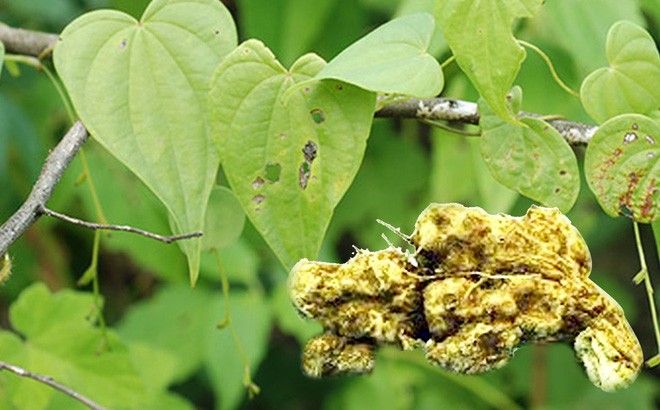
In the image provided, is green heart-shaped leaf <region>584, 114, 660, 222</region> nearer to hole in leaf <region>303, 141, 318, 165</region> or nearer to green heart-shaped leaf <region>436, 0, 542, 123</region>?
green heart-shaped leaf <region>436, 0, 542, 123</region>

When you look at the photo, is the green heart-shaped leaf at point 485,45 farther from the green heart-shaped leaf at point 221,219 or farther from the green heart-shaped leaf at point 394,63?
the green heart-shaped leaf at point 221,219

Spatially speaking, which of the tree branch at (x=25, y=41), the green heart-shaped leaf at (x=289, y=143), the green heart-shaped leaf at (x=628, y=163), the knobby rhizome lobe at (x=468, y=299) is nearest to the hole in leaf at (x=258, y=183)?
the green heart-shaped leaf at (x=289, y=143)

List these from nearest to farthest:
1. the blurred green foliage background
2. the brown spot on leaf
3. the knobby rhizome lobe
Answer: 1. the knobby rhizome lobe
2. the brown spot on leaf
3. the blurred green foliage background

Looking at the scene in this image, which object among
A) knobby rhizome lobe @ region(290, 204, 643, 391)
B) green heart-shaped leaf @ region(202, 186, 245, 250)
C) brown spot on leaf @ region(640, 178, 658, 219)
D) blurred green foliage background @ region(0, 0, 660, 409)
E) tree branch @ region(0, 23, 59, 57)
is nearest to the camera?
knobby rhizome lobe @ region(290, 204, 643, 391)

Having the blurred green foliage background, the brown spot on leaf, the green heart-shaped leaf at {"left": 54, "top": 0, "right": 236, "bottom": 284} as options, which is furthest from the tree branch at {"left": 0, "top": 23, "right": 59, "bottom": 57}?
the brown spot on leaf

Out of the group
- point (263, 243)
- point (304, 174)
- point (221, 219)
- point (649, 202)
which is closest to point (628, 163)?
point (649, 202)

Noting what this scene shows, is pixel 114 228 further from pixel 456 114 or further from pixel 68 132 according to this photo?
pixel 456 114
